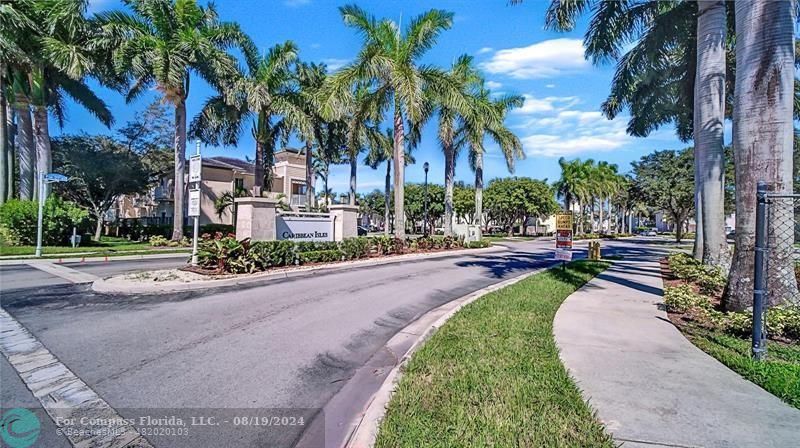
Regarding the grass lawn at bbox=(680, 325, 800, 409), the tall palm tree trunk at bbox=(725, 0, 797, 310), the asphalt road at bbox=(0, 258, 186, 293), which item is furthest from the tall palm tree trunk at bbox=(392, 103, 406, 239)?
the grass lawn at bbox=(680, 325, 800, 409)

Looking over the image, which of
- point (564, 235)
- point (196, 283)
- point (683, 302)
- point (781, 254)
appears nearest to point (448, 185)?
point (564, 235)

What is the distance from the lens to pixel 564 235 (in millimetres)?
12805

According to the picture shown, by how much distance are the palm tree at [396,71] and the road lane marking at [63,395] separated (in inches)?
548

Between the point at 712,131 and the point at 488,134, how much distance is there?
18.0 m

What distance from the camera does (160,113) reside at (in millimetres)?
35875

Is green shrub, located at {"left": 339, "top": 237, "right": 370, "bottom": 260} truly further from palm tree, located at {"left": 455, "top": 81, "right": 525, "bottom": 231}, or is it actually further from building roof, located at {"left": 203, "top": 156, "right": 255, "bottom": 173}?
building roof, located at {"left": 203, "top": 156, "right": 255, "bottom": 173}

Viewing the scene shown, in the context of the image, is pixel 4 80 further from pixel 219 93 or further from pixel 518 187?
pixel 518 187

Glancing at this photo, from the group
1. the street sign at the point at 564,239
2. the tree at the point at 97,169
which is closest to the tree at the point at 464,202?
the tree at the point at 97,169

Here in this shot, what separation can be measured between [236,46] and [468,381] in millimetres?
26352

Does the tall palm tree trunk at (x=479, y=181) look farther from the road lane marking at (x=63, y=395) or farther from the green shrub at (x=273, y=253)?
the road lane marking at (x=63, y=395)

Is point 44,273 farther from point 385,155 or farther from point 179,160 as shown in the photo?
point 385,155

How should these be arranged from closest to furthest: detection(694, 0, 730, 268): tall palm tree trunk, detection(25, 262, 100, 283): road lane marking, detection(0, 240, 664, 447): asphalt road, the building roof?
detection(0, 240, 664, 447): asphalt road, detection(694, 0, 730, 268): tall palm tree trunk, detection(25, 262, 100, 283): road lane marking, the building roof

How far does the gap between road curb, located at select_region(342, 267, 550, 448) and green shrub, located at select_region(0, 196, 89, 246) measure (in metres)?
22.5

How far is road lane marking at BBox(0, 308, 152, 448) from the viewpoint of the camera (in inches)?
129
